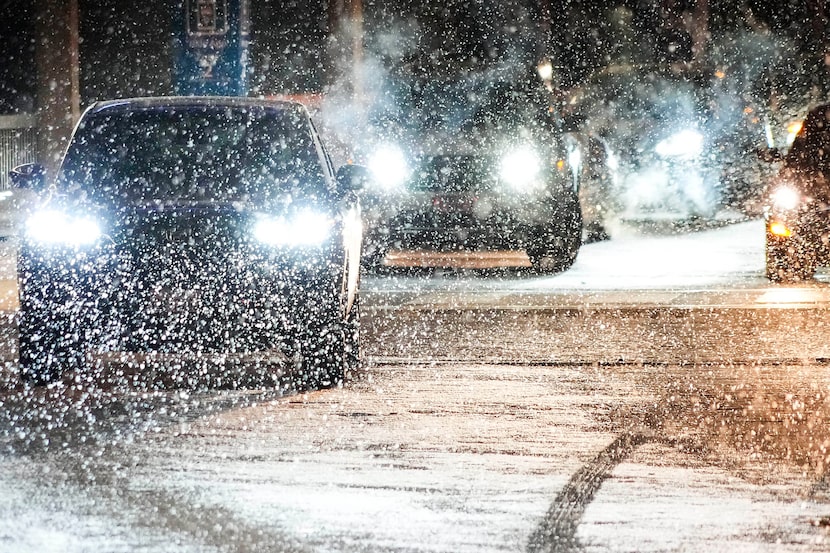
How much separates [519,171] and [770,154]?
101 inches

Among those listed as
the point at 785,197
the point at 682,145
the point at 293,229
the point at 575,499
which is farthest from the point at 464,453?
the point at 682,145

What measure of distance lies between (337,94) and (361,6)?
5.72ft

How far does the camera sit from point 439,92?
15.6 meters

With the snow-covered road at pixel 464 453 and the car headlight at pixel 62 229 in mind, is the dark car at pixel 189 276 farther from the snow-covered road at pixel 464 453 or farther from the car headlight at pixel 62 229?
the snow-covered road at pixel 464 453

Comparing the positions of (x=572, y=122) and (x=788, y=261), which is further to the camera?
(x=572, y=122)

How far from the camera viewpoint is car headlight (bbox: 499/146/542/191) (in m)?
15.4

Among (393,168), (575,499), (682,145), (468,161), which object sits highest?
(575,499)

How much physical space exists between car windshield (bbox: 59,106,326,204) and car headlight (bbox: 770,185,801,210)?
6.74 meters

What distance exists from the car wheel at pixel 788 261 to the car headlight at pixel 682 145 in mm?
13627

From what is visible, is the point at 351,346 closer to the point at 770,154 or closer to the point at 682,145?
the point at 770,154

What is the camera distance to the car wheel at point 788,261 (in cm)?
1441

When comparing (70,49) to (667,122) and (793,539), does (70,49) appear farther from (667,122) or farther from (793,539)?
(793,539)

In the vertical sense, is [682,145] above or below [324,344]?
below

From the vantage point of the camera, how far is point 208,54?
19.0 meters
